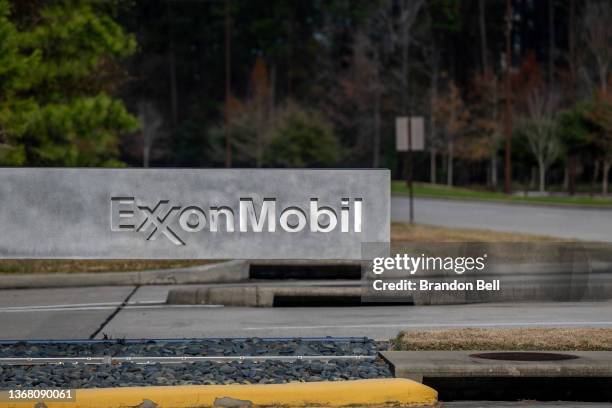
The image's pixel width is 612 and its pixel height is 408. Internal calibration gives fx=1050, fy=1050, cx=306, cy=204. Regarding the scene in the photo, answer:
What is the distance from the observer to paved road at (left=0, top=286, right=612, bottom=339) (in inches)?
447

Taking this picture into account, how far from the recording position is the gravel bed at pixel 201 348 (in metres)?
9.10

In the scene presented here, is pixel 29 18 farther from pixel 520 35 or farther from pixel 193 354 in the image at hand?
pixel 520 35

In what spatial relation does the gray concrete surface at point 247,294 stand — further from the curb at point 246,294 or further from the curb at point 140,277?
the curb at point 140,277

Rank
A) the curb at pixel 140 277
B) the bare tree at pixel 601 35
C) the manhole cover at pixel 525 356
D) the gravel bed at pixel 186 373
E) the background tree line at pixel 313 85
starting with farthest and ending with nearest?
the bare tree at pixel 601 35
the background tree line at pixel 313 85
the curb at pixel 140 277
the manhole cover at pixel 525 356
the gravel bed at pixel 186 373

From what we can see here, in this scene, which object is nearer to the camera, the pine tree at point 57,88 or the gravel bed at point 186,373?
the gravel bed at point 186,373

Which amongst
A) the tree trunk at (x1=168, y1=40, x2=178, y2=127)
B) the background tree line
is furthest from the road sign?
the tree trunk at (x1=168, y1=40, x2=178, y2=127)

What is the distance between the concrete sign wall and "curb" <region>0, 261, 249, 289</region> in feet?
24.2

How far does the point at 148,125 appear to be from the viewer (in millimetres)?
85000

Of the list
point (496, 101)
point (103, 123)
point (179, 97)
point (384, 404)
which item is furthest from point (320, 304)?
point (179, 97)

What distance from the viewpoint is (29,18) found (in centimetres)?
2469

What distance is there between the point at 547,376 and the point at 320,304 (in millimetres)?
6470

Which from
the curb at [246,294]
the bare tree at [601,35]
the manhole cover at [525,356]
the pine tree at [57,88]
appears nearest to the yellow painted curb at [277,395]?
the manhole cover at [525,356]

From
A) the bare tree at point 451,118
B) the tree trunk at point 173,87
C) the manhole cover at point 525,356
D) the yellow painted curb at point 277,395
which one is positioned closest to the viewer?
the yellow painted curb at point 277,395

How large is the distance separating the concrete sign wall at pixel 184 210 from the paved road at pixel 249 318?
174 centimetres
